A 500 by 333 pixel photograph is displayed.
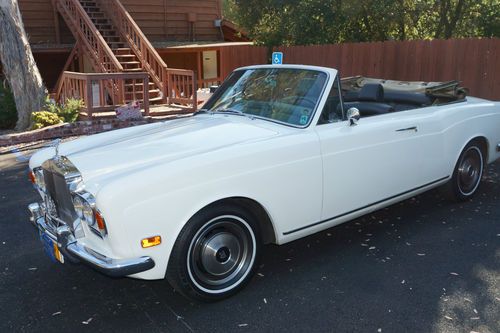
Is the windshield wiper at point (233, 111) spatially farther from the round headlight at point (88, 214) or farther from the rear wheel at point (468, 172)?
the rear wheel at point (468, 172)

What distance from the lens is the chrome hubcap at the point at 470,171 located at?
5.30 metres

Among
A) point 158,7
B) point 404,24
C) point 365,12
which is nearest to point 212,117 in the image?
point 365,12

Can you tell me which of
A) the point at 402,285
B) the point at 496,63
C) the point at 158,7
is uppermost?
the point at 158,7

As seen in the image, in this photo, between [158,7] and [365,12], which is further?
[158,7]

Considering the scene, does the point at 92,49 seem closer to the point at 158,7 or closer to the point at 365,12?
the point at 158,7

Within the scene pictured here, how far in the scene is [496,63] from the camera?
9.14 metres

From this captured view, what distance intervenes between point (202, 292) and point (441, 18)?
13.1 metres

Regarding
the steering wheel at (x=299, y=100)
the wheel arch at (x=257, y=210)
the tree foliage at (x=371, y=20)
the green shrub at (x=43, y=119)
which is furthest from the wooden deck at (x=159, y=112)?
the wheel arch at (x=257, y=210)

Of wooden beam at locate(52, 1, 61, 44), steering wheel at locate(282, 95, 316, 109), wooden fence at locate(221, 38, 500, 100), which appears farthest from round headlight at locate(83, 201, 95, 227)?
wooden beam at locate(52, 1, 61, 44)

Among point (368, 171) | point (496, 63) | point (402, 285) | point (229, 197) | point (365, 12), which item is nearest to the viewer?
point (229, 197)

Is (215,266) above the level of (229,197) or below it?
below

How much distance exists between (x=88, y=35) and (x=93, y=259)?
13.0 m

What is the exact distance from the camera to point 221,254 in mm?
3338

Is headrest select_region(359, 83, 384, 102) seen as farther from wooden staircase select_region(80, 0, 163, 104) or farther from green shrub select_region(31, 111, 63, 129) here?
wooden staircase select_region(80, 0, 163, 104)
